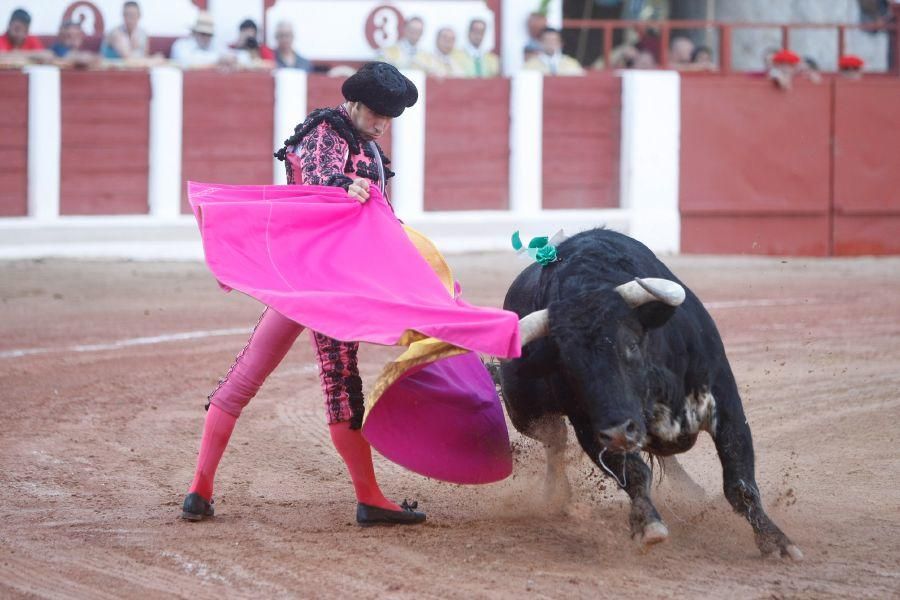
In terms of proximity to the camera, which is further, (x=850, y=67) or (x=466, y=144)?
(x=850, y=67)

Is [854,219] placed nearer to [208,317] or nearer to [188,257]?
[188,257]

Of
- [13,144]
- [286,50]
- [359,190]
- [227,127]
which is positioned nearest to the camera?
[359,190]

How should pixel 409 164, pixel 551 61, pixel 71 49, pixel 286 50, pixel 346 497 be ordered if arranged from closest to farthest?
1. pixel 346 497
2. pixel 71 49
3. pixel 286 50
4. pixel 409 164
5. pixel 551 61

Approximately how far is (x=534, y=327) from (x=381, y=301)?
12.9 inches

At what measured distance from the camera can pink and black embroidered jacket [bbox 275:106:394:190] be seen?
9.58 feet

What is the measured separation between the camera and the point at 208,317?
21.3 ft

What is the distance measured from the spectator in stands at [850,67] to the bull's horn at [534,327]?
26.7 feet

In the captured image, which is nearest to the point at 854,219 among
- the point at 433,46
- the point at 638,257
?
the point at 433,46

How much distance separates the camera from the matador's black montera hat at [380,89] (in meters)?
2.87

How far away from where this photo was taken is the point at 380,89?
287cm

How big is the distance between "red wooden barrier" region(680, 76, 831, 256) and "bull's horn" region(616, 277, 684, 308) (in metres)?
7.34

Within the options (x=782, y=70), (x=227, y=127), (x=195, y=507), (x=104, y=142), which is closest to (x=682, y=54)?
(x=782, y=70)

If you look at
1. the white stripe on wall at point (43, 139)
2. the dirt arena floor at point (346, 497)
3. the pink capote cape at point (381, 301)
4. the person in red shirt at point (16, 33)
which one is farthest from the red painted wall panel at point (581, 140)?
the pink capote cape at point (381, 301)

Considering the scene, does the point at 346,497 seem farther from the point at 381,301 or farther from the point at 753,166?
the point at 753,166
